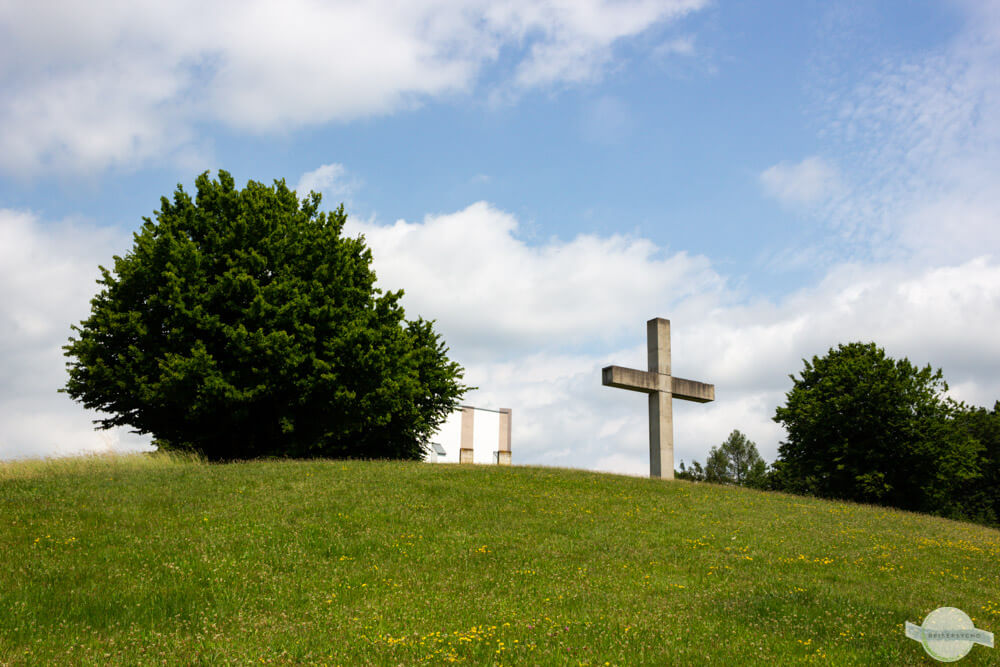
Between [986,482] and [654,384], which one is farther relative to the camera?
[986,482]

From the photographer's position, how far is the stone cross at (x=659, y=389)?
27.3 meters

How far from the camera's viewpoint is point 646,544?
629 inches

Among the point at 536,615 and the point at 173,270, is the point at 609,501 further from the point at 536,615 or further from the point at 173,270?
the point at 173,270

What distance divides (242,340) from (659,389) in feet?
54.7

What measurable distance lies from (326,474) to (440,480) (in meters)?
3.71

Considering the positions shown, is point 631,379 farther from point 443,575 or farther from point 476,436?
point 476,436

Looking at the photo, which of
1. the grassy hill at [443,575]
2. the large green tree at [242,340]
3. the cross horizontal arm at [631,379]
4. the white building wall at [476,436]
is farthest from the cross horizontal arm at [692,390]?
the white building wall at [476,436]

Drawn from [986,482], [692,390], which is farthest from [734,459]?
[692,390]

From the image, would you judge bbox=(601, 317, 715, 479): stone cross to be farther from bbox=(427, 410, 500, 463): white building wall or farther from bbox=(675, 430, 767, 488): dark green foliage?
bbox=(675, 430, 767, 488): dark green foliage

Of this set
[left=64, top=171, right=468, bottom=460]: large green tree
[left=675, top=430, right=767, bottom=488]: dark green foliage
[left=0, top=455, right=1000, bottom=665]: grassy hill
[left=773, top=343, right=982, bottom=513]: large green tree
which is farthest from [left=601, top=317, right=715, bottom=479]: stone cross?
[left=675, top=430, right=767, bottom=488]: dark green foliage
